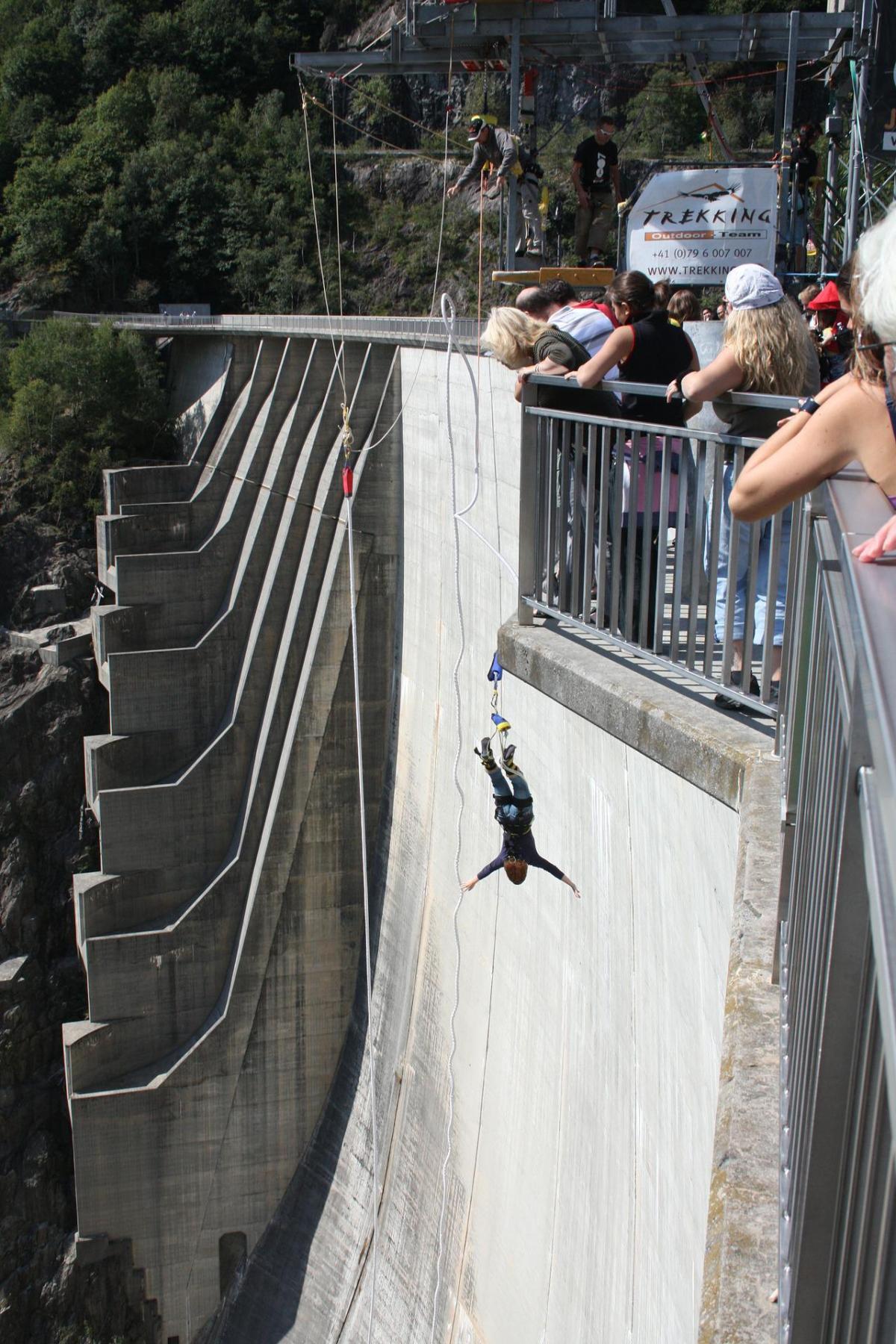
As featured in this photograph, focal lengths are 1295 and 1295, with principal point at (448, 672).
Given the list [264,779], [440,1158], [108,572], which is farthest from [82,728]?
[440,1158]

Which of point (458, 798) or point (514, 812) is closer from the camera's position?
point (514, 812)

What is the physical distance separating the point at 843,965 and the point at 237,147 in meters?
41.5

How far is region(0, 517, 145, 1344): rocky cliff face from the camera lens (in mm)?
15133

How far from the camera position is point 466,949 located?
909 cm

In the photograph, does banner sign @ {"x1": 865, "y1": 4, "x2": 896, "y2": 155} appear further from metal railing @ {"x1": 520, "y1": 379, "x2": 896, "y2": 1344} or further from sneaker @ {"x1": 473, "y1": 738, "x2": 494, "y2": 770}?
metal railing @ {"x1": 520, "y1": 379, "x2": 896, "y2": 1344}

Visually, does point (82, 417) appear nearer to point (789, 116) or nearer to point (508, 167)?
point (508, 167)

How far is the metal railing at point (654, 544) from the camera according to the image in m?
3.74

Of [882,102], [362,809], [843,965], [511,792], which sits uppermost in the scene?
[882,102]

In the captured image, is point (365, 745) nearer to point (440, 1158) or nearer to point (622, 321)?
point (440, 1158)

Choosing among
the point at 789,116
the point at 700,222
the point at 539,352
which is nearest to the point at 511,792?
the point at 539,352

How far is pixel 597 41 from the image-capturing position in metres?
10.2

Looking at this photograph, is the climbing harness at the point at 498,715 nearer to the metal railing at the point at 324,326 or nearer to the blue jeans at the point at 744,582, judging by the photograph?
the blue jeans at the point at 744,582

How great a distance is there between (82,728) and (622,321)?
17901 millimetres

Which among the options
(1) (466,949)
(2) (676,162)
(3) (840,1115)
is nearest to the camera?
(3) (840,1115)
